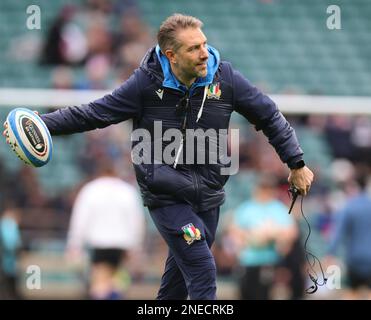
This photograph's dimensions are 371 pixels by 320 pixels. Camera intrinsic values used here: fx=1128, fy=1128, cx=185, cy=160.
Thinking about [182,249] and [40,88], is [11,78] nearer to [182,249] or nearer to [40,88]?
[40,88]

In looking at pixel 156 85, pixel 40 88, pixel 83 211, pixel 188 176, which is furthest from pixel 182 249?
pixel 40 88

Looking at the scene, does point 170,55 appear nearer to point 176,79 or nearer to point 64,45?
point 176,79

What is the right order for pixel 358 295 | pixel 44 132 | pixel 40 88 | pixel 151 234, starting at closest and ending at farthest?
1. pixel 44 132
2. pixel 358 295
3. pixel 151 234
4. pixel 40 88

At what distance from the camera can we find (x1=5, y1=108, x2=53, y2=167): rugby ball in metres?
7.08

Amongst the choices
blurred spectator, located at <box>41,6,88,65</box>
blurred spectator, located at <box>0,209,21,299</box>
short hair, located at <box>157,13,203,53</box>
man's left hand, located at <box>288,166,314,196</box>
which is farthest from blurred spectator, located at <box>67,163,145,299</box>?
short hair, located at <box>157,13,203,53</box>

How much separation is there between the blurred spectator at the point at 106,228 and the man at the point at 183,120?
15.4 ft

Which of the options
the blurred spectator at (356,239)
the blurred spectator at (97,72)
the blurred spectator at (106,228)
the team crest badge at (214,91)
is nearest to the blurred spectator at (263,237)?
the blurred spectator at (356,239)

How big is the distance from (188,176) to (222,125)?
40 cm

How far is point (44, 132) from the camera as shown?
23.4ft

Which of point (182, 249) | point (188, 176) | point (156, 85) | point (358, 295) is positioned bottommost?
point (358, 295)

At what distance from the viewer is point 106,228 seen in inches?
477

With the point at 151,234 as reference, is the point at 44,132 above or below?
above

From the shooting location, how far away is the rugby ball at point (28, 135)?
708 centimetres

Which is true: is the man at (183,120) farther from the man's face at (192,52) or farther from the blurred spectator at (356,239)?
the blurred spectator at (356,239)
